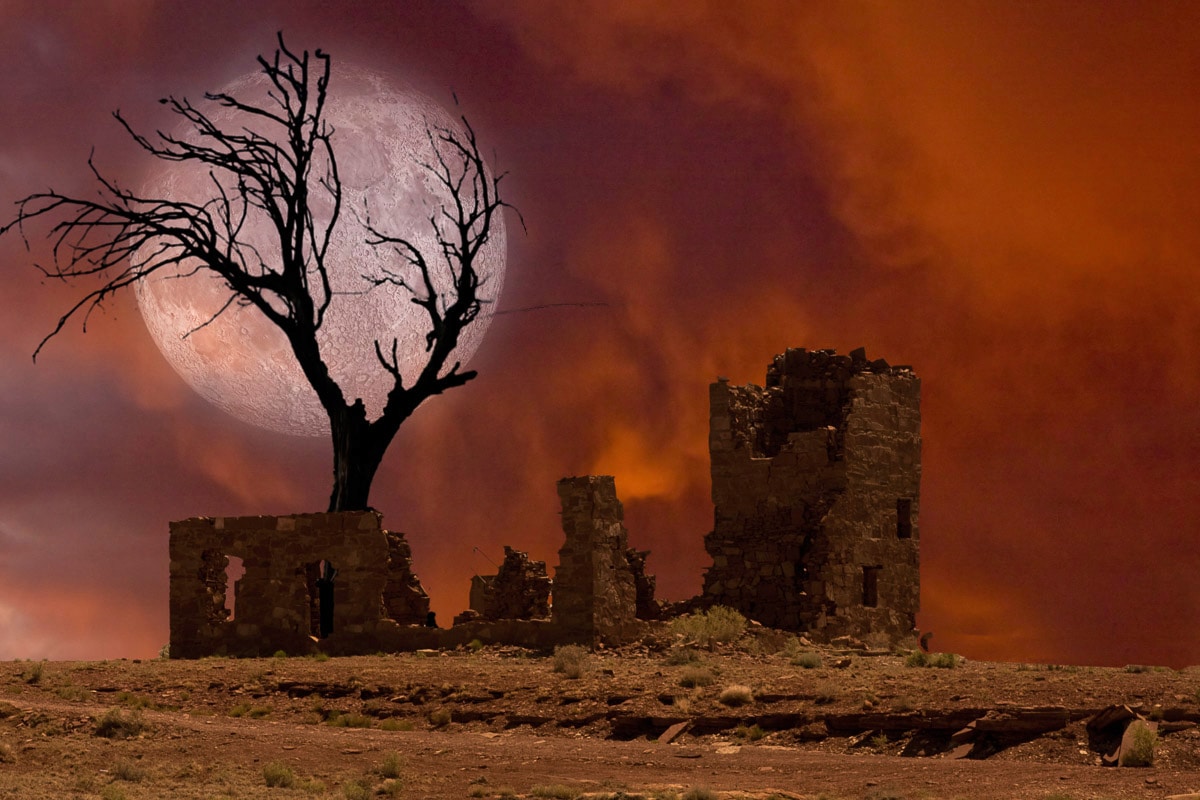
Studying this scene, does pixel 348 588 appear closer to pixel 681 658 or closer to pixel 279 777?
pixel 681 658

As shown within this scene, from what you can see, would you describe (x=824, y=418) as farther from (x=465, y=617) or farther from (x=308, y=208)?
(x=308, y=208)

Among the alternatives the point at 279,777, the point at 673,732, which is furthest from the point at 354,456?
the point at 279,777

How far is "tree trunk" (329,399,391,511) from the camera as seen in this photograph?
34531 millimetres

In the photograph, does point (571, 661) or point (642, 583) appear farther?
point (642, 583)

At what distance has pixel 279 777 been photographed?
18.5 metres

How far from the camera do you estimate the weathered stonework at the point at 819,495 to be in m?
31.2

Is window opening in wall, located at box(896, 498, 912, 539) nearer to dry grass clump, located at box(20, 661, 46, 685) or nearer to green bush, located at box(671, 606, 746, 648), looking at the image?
green bush, located at box(671, 606, 746, 648)

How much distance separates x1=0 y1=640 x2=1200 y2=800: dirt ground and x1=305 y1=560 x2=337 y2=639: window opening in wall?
426 cm

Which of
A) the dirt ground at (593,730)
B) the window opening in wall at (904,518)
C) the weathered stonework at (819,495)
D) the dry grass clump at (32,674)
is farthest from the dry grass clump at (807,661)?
the dry grass clump at (32,674)

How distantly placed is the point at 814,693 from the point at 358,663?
7.91 metres

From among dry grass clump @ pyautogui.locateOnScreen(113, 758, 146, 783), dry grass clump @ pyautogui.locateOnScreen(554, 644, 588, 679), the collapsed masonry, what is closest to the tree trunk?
the collapsed masonry

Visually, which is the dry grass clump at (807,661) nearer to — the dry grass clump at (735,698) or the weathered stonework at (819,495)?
the dry grass clump at (735,698)

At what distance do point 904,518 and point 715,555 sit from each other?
4.10 m

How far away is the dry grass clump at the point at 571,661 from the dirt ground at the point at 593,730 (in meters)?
0.08
